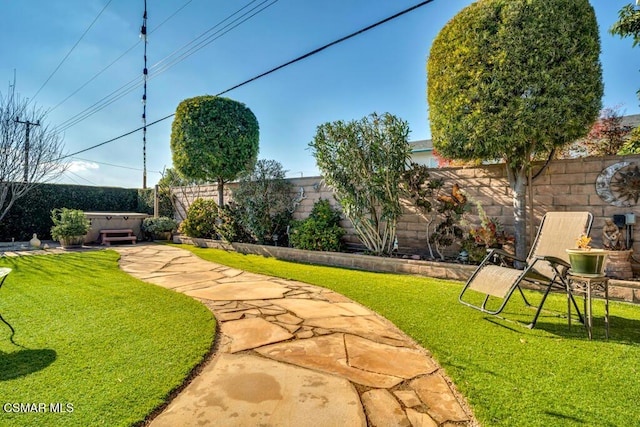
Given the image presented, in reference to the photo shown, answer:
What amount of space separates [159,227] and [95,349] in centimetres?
905

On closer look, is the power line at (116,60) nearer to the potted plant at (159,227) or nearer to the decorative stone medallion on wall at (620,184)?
the potted plant at (159,227)

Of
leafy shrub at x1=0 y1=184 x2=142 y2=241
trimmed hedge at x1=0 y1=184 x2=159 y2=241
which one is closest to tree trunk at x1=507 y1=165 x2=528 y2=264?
trimmed hedge at x1=0 y1=184 x2=159 y2=241

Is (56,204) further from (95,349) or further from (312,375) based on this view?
(312,375)

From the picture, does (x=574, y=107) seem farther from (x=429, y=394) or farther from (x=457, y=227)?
(x=429, y=394)

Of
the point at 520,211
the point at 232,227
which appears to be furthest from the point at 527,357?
the point at 232,227

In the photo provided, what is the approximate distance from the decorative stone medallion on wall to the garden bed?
1.20 meters

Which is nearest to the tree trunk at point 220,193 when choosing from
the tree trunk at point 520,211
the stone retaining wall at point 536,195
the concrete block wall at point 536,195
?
the stone retaining wall at point 536,195

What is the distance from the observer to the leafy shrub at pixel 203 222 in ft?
31.6

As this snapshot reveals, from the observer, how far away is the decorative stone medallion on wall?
4246 mm

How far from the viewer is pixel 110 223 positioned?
1039 cm

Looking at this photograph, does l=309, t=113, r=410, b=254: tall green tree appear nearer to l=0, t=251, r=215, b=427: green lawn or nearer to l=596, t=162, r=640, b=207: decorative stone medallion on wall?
l=596, t=162, r=640, b=207: decorative stone medallion on wall

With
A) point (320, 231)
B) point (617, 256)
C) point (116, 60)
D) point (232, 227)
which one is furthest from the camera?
point (116, 60)

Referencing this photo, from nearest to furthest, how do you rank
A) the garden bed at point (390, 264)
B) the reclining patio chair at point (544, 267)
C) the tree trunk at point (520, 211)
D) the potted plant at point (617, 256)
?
the reclining patio chair at point (544, 267) → the garden bed at point (390, 264) → the potted plant at point (617, 256) → the tree trunk at point (520, 211)

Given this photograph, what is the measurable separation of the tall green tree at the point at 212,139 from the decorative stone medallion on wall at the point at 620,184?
297 inches
